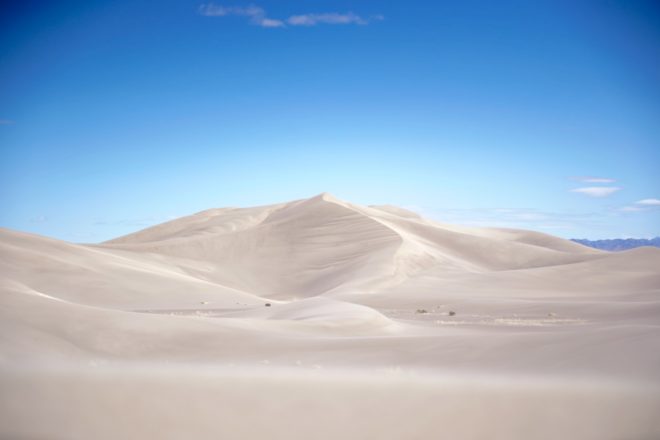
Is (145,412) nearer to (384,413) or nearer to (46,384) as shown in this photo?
(46,384)

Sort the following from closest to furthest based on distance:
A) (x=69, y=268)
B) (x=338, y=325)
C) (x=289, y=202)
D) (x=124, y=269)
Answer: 1. (x=338, y=325)
2. (x=69, y=268)
3. (x=124, y=269)
4. (x=289, y=202)

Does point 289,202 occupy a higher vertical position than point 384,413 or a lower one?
higher

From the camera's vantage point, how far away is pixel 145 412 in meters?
6.70

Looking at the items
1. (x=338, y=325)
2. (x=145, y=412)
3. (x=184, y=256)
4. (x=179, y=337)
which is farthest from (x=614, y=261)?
(x=145, y=412)

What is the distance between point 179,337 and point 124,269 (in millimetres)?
22992

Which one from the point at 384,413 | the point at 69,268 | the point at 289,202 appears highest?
the point at 289,202

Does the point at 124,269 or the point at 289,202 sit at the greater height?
the point at 289,202

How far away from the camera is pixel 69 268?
94.8 feet

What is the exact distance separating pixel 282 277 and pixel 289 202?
29822 millimetres

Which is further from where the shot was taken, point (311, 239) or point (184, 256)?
point (311, 239)

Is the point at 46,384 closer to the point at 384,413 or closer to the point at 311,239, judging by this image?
the point at 384,413

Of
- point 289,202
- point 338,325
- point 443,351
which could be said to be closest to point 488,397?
point 443,351

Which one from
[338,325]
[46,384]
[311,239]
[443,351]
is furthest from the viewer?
[311,239]

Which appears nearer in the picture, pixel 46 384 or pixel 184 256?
pixel 46 384
